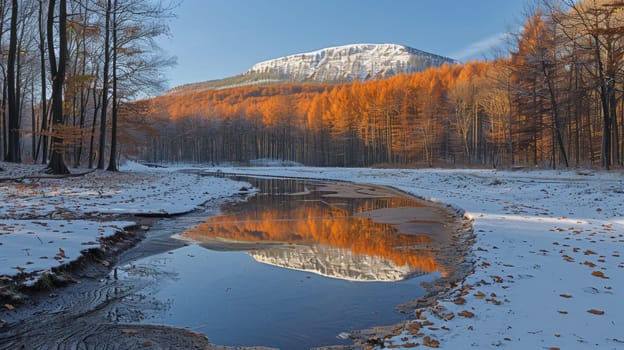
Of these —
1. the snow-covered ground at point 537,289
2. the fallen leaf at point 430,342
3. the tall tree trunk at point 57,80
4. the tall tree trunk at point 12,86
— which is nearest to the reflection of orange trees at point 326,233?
the snow-covered ground at point 537,289

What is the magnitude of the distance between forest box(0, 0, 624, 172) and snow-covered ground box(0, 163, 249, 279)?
2.76 metres

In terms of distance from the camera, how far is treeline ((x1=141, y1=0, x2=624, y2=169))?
947 inches

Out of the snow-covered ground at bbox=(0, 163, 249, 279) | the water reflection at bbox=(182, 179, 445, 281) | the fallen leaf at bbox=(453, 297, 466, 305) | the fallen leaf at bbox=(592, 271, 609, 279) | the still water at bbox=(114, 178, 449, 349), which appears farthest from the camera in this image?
the water reflection at bbox=(182, 179, 445, 281)

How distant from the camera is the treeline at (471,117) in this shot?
24047 millimetres

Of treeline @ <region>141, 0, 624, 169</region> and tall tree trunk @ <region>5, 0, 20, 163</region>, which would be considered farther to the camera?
treeline @ <region>141, 0, 624, 169</region>

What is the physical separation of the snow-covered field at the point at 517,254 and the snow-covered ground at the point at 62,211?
4 cm

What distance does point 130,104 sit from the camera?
28.1 meters

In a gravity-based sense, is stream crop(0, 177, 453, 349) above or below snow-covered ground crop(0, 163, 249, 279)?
below

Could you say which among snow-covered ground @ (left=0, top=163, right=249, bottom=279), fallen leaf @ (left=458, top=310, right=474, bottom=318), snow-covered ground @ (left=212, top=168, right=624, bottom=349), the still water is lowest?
the still water

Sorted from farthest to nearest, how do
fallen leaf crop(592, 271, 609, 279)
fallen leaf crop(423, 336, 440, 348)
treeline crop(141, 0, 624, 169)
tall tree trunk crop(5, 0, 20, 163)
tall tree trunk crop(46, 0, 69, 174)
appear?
1. treeline crop(141, 0, 624, 169)
2. tall tree trunk crop(5, 0, 20, 163)
3. tall tree trunk crop(46, 0, 69, 174)
4. fallen leaf crop(592, 271, 609, 279)
5. fallen leaf crop(423, 336, 440, 348)

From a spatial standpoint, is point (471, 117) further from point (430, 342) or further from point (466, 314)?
point (430, 342)

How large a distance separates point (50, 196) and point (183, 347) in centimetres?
1200

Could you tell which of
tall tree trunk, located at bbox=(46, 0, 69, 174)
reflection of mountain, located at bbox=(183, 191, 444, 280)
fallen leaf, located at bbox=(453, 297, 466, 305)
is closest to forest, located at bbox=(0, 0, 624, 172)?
tall tree trunk, located at bbox=(46, 0, 69, 174)

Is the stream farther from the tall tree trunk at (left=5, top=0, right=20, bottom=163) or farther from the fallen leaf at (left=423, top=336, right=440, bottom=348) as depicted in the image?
the tall tree trunk at (left=5, top=0, right=20, bottom=163)
